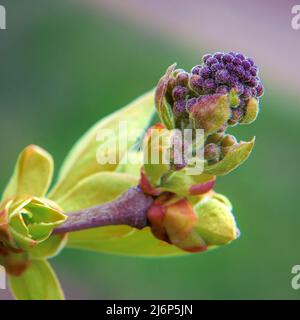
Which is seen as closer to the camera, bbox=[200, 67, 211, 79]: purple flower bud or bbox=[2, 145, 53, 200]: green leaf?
bbox=[200, 67, 211, 79]: purple flower bud

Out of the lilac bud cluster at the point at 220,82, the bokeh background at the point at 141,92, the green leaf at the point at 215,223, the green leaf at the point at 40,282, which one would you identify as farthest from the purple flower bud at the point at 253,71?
the bokeh background at the point at 141,92

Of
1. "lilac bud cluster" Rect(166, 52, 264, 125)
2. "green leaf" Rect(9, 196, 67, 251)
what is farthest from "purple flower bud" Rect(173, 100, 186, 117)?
"green leaf" Rect(9, 196, 67, 251)

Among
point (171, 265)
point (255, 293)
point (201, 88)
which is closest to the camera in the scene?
point (201, 88)

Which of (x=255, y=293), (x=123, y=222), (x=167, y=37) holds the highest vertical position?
(x=167, y=37)

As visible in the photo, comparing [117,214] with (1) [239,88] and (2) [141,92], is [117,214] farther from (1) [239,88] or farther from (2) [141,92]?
(2) [141,92]

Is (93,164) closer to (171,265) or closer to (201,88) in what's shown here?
(201,88)

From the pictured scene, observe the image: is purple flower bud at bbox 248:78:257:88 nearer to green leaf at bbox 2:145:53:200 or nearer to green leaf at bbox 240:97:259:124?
green leaf at bbox 240:97:259:124

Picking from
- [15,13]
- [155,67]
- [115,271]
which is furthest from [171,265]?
A: [15,13]

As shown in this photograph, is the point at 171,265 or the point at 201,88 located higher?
the point at 171,265
